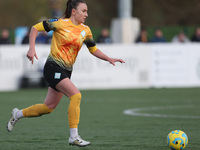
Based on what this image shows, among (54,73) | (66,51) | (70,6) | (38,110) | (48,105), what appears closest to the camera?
(54,73)

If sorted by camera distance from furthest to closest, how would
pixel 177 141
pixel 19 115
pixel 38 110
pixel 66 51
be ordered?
pixel 19 115 < pixel 38 110 < pixel 66 51 < pixel 177 141

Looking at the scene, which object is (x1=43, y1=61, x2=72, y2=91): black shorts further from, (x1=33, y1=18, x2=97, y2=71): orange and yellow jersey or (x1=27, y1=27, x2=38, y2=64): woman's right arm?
(x1=27, y1=27, x2=38, y2=64): woman's right arm

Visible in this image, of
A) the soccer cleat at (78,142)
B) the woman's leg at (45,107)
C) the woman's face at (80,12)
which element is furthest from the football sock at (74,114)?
the woman's face at (80,12)

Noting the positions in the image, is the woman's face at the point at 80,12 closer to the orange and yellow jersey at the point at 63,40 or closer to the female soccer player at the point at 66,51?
the female soccer player at the point at 66,51

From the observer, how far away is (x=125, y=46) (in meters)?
20.0

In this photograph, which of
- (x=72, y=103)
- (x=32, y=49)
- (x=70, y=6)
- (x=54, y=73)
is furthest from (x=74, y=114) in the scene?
(x=70, y=6)

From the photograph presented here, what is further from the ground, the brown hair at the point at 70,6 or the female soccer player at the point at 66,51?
the brown hair at the point at 70,6

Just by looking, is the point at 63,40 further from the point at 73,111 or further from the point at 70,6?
the point at 73,111

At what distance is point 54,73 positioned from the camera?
300 inches

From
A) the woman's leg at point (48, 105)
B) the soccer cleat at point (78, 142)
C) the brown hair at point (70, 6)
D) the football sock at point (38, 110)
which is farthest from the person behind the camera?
the football sock at point (38, 110)

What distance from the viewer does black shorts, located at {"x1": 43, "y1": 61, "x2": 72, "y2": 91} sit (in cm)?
760

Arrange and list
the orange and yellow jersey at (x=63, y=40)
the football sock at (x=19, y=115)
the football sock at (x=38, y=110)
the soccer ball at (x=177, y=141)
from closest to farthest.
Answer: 1. the soccer ball at (x=177, y=141)
2. the orange and yellow jersey at (x=63, y=40)
3. the football sock at (x=38, y=110)
4. the football sock at (x=19, y=115)

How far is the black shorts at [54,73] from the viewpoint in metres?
7.60

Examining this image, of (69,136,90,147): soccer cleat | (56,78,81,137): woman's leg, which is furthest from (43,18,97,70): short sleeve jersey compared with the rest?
(69,136,90,147): soccer cleat
